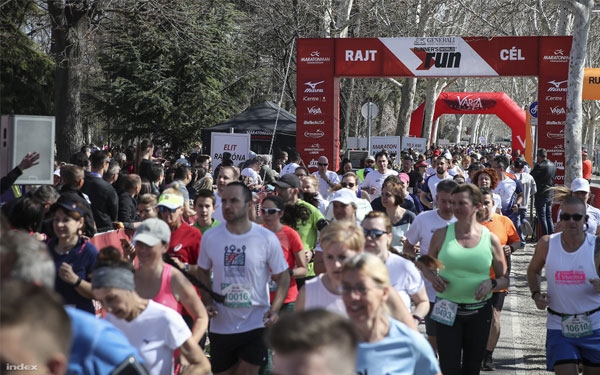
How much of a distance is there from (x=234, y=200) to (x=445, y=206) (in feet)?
6.86

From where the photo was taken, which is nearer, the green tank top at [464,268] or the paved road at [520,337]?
the green tank top at [464,268]

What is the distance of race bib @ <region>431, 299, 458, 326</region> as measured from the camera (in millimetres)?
6426

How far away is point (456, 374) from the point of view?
21.3 ft

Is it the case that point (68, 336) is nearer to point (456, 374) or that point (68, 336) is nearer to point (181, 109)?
point (456, 374)

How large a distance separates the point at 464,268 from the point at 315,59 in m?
13.8

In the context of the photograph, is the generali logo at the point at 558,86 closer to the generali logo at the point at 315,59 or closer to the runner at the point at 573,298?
the generali logo at the point at 315,59

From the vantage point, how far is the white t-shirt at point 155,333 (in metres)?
4.26

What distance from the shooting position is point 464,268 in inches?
252

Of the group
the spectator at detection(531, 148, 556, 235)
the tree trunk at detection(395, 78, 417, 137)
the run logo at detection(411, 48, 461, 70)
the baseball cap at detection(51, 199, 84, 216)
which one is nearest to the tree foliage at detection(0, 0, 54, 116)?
the tree trunk at detection(395, 78, 417, 137)

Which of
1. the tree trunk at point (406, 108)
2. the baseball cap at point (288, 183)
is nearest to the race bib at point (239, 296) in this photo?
the baseball cap at point (288, 183)

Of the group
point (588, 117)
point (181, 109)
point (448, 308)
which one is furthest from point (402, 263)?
point (588, 117)

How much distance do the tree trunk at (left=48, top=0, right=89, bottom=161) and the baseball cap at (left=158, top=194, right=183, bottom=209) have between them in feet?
40.2

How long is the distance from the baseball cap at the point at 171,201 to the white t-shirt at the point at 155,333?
2.52 metres

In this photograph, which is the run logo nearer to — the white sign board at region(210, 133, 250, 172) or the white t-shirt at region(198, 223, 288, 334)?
the white sign board at region(210, 133, 250, 172)
